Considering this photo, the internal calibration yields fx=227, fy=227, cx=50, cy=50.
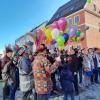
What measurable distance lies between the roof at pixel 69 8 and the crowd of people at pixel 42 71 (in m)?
24.1

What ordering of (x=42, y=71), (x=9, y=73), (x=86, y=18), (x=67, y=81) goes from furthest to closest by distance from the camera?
(x=86, y=18) → (x=67, y=81) → (x=9, y=73) → (x=42, y=71)

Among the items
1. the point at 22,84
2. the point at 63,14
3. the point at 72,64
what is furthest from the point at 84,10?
the point at 22,84

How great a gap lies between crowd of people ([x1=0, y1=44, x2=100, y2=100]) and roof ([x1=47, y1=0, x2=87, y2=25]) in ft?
78.9

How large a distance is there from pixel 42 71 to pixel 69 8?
111 ft

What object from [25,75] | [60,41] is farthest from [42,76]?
[60,41]

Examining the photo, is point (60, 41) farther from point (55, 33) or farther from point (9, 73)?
point (9, 73)

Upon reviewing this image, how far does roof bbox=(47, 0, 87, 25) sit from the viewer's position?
33881 mm

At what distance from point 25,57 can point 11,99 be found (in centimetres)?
139

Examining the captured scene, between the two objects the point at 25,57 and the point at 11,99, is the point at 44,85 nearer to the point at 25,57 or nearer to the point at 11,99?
the point at 25,57

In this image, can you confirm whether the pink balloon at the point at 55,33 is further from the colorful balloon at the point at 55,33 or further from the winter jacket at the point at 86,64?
the winter jacket at the point at 86,64

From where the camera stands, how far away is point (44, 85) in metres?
4.40

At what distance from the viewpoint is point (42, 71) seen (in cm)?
440

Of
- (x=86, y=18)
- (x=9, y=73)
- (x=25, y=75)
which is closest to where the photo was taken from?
(x=25, y=75)

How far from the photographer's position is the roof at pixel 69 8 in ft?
111
